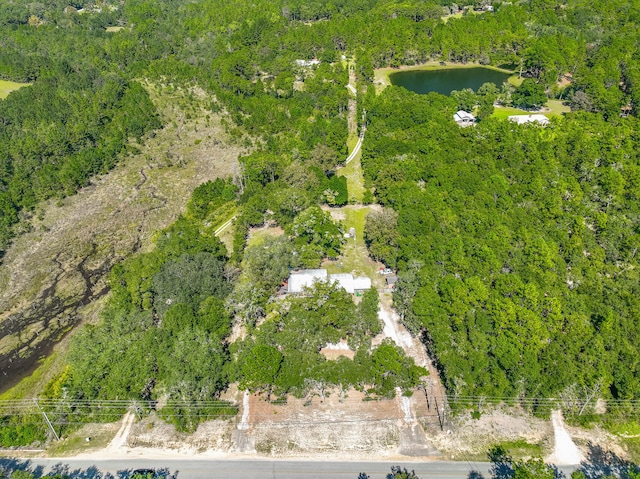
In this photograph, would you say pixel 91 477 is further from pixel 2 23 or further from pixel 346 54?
pixel 2 23

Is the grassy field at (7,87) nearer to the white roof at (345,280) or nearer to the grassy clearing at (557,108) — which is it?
the white roof at (345,280)

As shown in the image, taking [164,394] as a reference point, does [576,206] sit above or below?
above

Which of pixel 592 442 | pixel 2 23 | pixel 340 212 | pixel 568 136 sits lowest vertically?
pixel 592 442

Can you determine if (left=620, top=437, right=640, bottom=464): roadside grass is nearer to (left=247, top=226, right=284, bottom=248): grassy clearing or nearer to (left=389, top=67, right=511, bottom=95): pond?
(left=247, top=226, right=284, bottom=248): grassy clearing

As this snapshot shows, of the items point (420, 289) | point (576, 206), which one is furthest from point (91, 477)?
point (576, 206)

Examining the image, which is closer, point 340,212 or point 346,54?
point 340,212

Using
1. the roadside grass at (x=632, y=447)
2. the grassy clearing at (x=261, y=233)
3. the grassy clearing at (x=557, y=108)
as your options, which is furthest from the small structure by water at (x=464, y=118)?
the roadside grass at (x=632, y=447)
